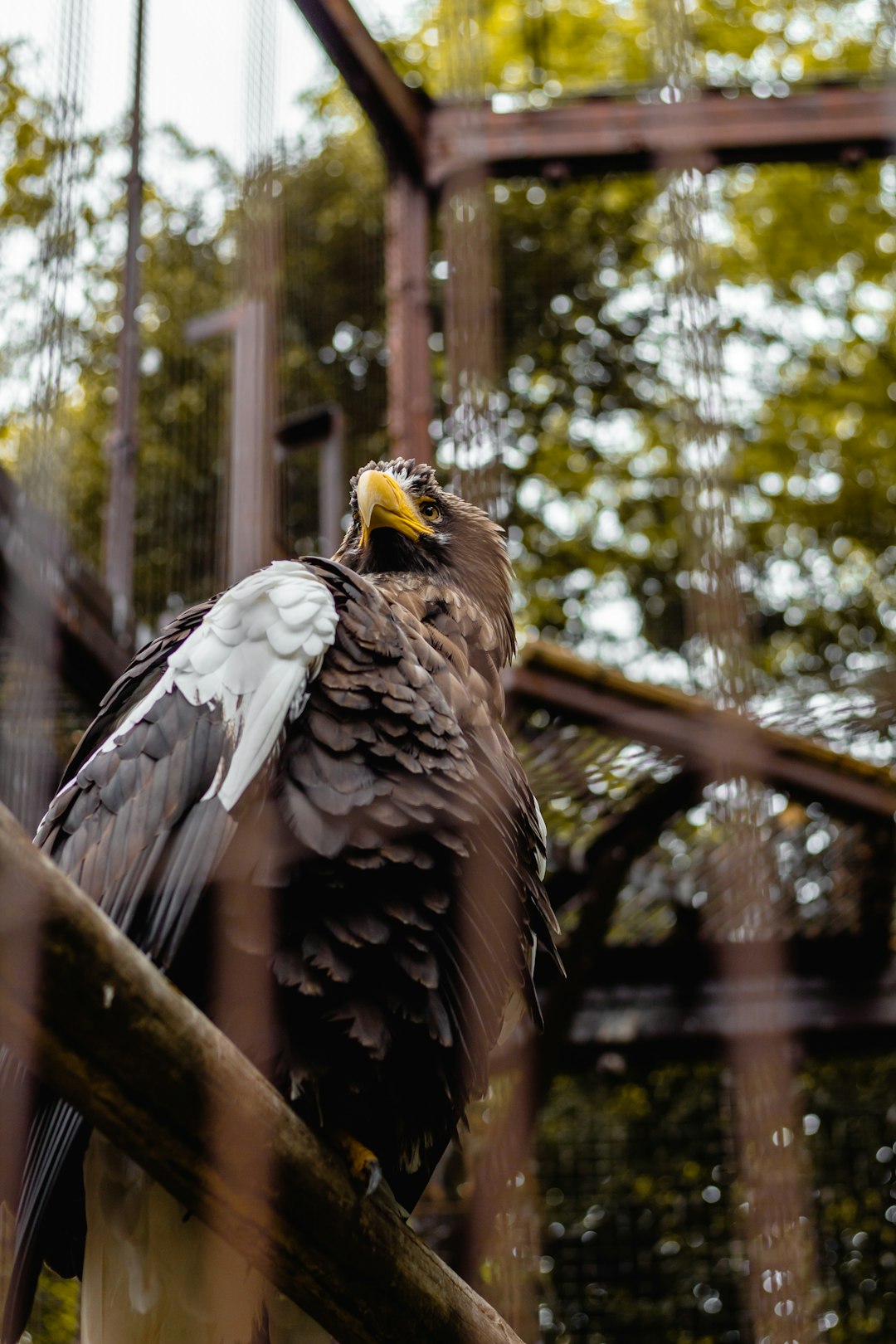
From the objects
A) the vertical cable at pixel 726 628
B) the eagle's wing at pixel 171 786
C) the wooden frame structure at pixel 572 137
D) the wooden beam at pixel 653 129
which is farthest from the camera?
the wooden beam at pixel 653 129

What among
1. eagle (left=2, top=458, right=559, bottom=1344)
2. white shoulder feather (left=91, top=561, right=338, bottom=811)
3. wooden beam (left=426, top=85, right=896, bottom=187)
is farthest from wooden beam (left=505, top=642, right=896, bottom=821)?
wooden beam (left=426, top=85, right=896, bottom=187)

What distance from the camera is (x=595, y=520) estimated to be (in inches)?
279

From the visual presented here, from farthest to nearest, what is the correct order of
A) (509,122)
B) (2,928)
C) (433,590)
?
(509,122) → (433,590) → (2,928)

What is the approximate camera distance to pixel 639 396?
7117 mm

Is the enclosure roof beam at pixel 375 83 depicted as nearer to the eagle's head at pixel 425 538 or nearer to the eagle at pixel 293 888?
the eagle's head at pixel 425 538

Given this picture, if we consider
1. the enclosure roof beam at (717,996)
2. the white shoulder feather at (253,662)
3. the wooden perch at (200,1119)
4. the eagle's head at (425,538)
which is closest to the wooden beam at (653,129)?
the eagle's head at (425,538)

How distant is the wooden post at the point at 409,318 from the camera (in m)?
3.85

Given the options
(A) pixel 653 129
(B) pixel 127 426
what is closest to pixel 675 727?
(B) pixel 127 426

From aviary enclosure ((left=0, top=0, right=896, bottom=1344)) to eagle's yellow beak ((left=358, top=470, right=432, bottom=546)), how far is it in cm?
27

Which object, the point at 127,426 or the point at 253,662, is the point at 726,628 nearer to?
the point at 253,662

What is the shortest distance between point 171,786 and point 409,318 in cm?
232

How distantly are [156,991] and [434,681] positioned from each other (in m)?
1.00

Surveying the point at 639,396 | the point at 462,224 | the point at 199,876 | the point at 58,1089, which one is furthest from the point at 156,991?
→ the point at 639,396

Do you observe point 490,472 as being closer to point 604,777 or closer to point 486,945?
point 604,777
